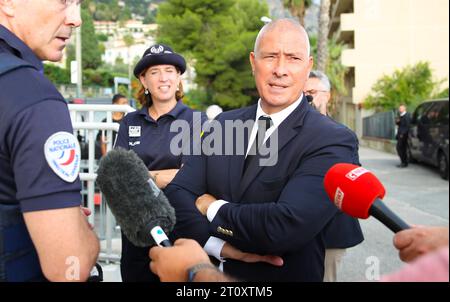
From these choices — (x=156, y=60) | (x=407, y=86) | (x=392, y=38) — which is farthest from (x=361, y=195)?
(x=392, y=38)

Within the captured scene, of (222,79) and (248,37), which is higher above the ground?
(248,37)

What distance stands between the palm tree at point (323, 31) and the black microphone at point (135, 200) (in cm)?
1816

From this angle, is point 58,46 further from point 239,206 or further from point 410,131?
point 410,131

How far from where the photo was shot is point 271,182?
2.32m

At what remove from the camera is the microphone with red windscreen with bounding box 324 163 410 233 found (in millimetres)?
1638

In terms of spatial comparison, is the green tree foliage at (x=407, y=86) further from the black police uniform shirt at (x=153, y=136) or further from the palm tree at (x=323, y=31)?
the black police uniform shirt at (x=153, y=136)

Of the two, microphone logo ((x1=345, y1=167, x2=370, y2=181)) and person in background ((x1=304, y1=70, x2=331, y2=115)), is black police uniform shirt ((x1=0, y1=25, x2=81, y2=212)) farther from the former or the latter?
Result: person in background ((x1=304, y1=70, x2=331, y2=115))

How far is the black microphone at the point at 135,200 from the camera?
184cm

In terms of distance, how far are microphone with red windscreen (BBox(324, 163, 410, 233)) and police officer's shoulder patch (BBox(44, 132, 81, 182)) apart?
91cm

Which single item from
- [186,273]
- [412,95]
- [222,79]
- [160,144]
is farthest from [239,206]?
[222,79]

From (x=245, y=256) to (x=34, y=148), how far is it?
1109mm

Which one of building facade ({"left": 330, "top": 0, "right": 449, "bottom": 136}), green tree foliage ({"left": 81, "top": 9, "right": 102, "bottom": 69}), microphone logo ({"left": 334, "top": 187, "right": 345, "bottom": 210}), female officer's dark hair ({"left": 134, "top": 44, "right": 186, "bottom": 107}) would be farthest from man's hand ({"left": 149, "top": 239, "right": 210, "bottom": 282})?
green tree foliage ({"left": 81, "top": 9, "right": 102, "bottom": 69})

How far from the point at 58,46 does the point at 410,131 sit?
15.6 m
